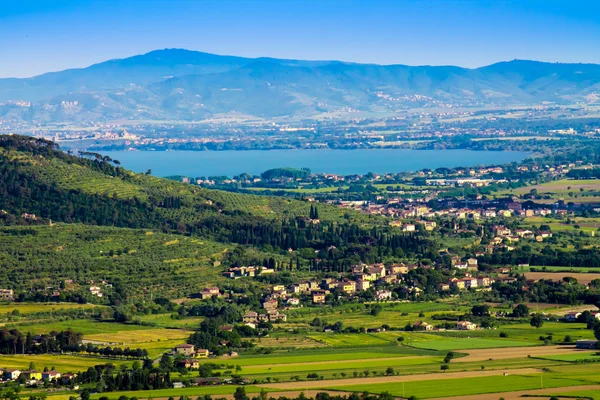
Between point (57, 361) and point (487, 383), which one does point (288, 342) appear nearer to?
point (57, 361)

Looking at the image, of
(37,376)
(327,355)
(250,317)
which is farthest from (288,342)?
(37,376)

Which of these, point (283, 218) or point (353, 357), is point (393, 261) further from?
point (353, 357)

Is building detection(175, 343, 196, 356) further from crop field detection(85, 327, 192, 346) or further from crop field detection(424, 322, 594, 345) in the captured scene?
crop field detection(424, 322, 594, 345)

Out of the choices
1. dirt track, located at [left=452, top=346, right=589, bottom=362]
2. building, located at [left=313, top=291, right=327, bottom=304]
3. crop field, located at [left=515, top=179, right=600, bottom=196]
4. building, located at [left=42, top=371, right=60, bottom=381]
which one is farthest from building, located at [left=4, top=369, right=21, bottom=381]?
crop field, located at [left=515, top=179, right=600, bottom=196]

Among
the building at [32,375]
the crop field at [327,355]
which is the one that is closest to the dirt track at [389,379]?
the crop field at [327,355]

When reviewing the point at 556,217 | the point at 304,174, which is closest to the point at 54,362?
the point at 556,217

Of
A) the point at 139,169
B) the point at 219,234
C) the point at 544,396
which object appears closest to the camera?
the point at 544,396
